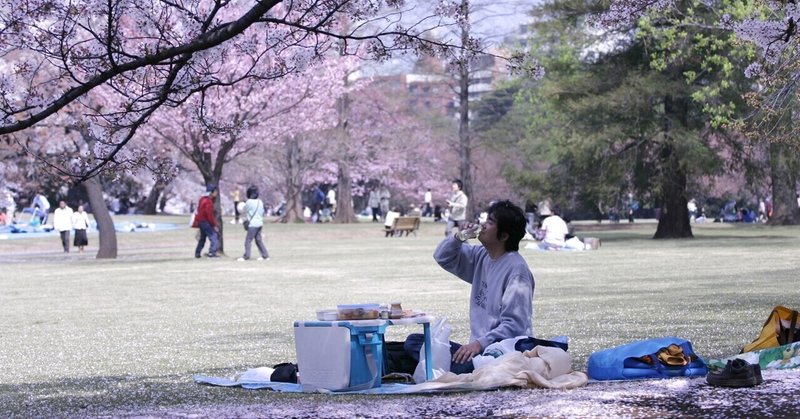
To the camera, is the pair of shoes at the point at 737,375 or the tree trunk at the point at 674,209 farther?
the tree trunk at the point at 674,209

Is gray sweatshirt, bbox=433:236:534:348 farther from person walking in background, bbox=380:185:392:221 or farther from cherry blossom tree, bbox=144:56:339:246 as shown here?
person walking in background, bbox=380:185:392:221

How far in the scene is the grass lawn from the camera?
664 centimetres

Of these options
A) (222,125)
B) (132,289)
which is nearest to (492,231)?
(222,125)

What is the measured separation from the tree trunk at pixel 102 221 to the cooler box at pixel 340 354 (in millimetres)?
23935

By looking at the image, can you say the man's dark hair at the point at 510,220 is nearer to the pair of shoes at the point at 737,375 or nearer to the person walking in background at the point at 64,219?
the pair of shoes at the point at 737,375

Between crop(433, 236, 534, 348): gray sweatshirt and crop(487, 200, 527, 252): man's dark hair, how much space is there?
13 centimetres

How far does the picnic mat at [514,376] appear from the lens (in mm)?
7031

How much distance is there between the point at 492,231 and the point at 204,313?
771 cm

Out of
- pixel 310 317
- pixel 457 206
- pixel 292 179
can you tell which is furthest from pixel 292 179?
pixel 310 317

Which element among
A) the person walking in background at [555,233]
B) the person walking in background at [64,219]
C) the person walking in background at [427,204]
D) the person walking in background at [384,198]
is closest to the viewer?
the person walking in background at [555,233]

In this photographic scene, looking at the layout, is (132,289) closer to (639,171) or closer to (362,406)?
(362,406)

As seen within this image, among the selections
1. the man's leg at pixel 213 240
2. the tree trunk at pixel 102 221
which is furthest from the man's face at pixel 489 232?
the tree trunk at pixel 102 221

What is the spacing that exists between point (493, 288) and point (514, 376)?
0.72m

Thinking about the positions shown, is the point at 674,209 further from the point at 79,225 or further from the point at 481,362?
the point at 481,362
